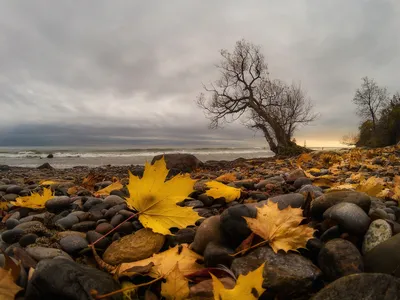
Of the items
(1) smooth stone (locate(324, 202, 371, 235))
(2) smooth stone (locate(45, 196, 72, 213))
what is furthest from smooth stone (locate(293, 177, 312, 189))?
(2) smooth stone (locate(45, 196, 72, 213))

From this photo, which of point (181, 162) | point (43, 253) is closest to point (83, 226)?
point (43, 253)

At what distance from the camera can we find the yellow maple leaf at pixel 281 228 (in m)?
1.28

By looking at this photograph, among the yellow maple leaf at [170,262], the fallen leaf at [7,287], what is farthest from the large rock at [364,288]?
the fallen leaf at [7,287]

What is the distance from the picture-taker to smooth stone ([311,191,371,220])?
156 cm

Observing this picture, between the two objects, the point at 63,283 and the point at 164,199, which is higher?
the point at 164,199

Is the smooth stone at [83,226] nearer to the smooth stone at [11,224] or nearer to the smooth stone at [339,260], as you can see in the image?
the smooth stone at [11,224]

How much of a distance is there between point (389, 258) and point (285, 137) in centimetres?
1836

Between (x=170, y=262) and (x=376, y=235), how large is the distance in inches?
38.7

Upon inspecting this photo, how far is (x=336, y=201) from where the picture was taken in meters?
1.59

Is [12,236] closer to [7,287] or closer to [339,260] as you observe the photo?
[7,287]

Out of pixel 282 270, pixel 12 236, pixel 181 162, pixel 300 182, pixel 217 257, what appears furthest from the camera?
pixel 181 162

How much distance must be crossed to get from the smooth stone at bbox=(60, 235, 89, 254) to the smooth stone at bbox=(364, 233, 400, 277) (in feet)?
4.58

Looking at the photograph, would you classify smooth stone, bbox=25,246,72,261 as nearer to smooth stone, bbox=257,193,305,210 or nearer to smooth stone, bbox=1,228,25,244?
smooth stone, bbox=1,228,25,244

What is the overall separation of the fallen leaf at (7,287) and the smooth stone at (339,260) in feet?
4.03
